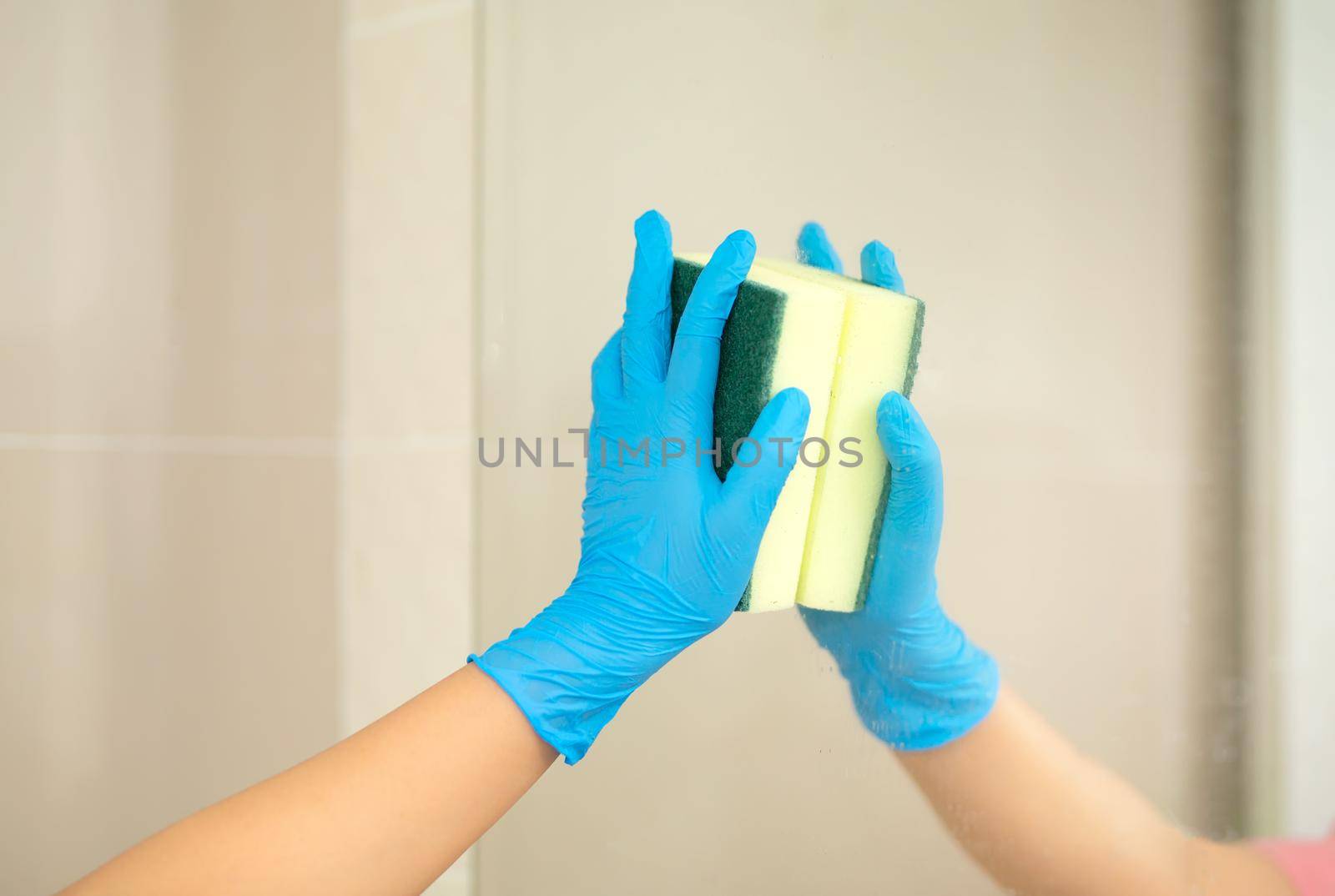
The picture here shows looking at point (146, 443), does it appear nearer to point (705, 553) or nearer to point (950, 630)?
point (705, 553)

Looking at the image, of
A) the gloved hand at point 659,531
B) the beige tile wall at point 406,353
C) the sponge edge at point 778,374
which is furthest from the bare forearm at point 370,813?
the beige tile wall at point 406,353

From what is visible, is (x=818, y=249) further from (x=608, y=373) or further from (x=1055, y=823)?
(x=1055, y=823)

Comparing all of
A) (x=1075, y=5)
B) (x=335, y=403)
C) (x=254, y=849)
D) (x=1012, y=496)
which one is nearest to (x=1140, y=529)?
(x=1012, y=496)

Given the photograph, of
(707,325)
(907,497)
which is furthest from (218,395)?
(907,497)

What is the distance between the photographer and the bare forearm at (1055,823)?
17.4 inches

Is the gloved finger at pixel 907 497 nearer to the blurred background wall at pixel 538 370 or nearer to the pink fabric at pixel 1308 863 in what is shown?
the blurred background wall at pixel 538 370

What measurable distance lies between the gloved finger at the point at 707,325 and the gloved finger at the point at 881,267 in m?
0.09

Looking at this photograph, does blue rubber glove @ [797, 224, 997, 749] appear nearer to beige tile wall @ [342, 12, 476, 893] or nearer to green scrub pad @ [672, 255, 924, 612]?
green scrub pad @ [672, 255, 924, 612]

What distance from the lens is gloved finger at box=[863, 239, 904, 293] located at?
0.56 m

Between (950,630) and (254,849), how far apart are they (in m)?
0.43

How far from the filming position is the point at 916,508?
50cm

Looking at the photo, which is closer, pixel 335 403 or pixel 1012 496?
pixel 1012 496

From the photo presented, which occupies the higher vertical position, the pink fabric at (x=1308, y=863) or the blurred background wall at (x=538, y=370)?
the blurred background wall at (x=538, y=370)

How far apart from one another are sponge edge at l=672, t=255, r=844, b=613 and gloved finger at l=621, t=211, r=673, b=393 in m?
0.03
